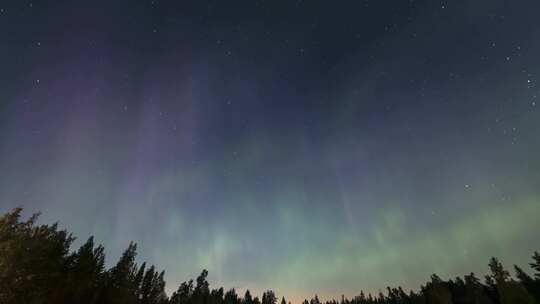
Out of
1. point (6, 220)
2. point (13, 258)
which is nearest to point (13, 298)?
point (13, 258)

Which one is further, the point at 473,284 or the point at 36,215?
the point at 473,284

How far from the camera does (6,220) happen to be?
30281 millimetres

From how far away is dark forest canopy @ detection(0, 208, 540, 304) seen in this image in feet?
98.7

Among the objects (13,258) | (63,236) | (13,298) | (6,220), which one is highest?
(63,236)

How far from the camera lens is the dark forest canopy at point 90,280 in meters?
30.1

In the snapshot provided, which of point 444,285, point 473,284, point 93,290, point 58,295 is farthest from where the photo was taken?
point 444,285

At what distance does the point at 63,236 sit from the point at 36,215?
2965cm

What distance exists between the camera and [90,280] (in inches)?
2226

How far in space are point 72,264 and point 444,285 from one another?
398 ft

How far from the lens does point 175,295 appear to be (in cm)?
11281

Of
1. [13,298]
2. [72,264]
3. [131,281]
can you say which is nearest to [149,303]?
[131,281]

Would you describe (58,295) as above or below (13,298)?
above

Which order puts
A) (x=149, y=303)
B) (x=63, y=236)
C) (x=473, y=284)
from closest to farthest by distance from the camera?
(x=63, y=236) → (x=149, y=303) → (x=473, y=284)

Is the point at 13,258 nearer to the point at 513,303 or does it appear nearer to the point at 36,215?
the point at 36,215
